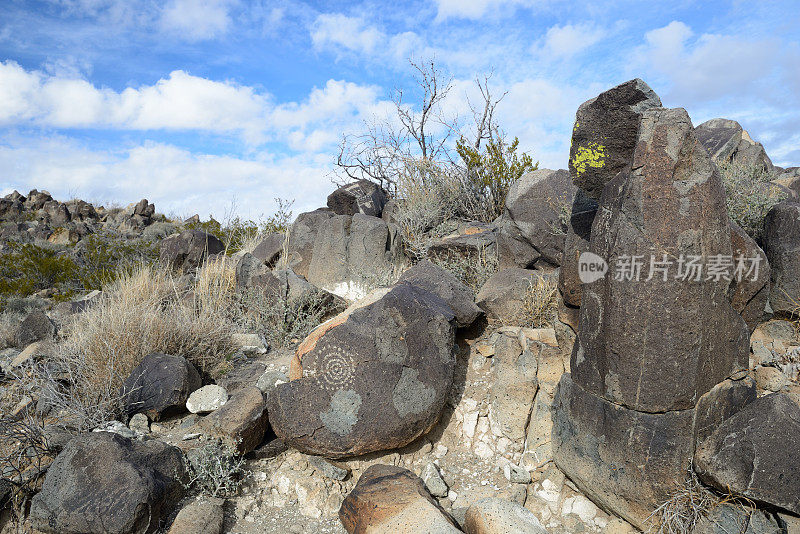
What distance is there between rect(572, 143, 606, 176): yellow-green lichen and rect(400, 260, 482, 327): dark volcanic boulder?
5.55 ft

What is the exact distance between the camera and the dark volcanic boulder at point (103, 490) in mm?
3176

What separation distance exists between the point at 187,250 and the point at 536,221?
23.0ft

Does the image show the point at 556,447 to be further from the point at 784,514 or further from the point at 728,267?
the point at 728,267

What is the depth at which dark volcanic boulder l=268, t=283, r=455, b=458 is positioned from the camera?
3.68 m

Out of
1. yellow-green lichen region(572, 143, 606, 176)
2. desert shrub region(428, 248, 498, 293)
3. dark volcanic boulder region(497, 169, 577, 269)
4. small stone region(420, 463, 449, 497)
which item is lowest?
small stone region(420, 463, 449, 497)

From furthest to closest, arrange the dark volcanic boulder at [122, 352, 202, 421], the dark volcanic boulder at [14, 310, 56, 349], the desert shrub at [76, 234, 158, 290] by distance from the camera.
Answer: the desert shrub at [76, 234, 158, 290], the dark volcanic boulder at [14, 310, 56, 349], the dark volcanic boulder at [122, 352, 202, 421]

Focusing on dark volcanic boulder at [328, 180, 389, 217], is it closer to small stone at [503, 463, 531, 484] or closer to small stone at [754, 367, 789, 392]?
small stone at [503, 463, 531, 484]

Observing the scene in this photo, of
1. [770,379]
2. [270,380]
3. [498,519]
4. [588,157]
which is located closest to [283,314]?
[270,380]

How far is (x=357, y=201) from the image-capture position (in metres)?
10.0

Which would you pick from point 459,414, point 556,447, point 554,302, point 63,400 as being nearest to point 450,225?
point 554,302

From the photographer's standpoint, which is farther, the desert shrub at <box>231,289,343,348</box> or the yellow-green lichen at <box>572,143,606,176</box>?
the desert shrub at <box>231,289,343,348</box>

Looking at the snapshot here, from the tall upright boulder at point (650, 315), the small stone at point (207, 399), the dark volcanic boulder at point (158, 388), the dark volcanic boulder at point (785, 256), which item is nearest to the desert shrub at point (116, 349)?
the dark volcanic boulder at point (158, 388)

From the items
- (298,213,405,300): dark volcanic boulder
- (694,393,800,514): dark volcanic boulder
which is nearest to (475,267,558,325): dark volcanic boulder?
(694,393,800,514): dark volcanic boulder

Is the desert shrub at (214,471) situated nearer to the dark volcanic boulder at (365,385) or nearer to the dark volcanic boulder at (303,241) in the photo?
the dark volcanic boulder at (365,385)
